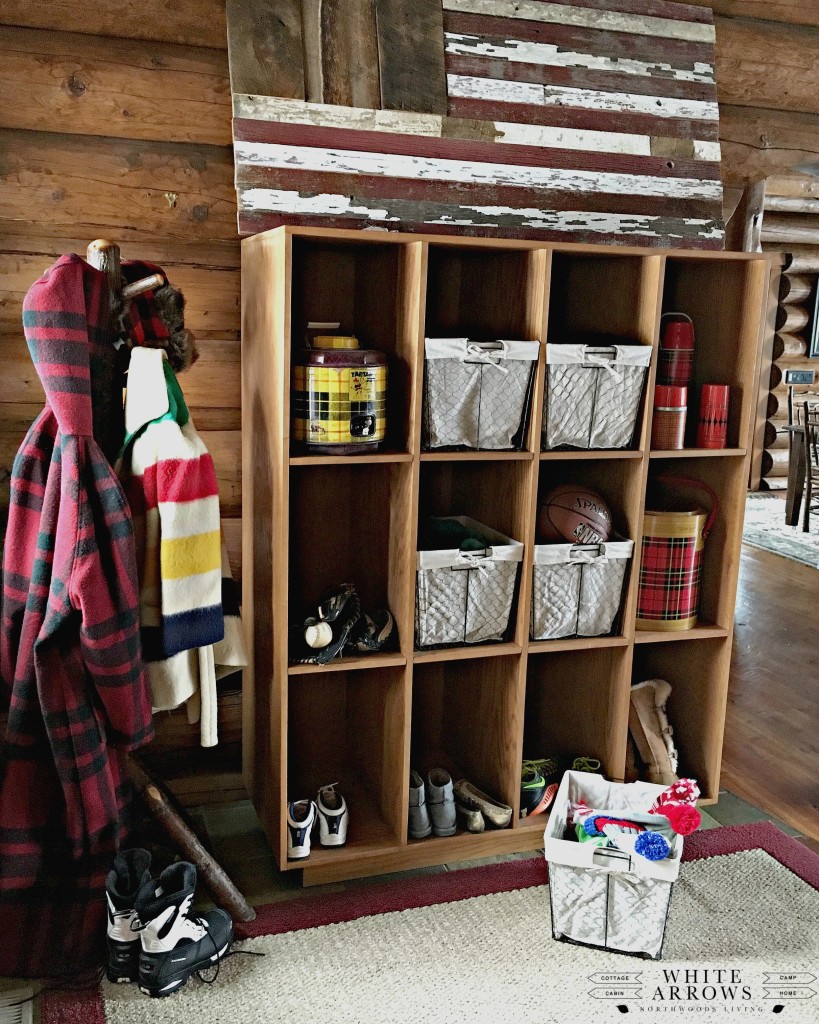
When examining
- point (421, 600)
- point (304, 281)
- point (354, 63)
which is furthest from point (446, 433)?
point (354, 63)

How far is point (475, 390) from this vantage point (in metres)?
2.18

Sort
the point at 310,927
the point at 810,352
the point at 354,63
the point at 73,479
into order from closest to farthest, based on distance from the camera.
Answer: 1. the point at 73,479
2. the point at 310,927
3. the point at 354,63
4. the point at 810,352

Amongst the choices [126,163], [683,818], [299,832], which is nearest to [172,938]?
[299,832]

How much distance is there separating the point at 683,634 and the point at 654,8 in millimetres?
1651

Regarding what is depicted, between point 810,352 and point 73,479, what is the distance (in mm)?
6826

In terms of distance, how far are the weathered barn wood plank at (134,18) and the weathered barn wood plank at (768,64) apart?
56.3 inches

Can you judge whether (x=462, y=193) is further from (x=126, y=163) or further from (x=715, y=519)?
(x=715, y=519)

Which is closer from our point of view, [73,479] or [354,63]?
[73,479]

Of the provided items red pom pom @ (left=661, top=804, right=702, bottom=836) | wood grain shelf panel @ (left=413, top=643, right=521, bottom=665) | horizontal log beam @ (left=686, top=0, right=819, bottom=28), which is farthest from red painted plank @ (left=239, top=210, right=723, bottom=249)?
red pom pom @ (left=661, top=804, right=702, bottom=836)

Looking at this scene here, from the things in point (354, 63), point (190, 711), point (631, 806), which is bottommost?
point (631, 806)

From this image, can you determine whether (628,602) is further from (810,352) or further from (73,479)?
(810,352)

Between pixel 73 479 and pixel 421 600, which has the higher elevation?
pixel 73 479

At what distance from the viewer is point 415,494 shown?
218cm

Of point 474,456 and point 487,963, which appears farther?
point 474,456
